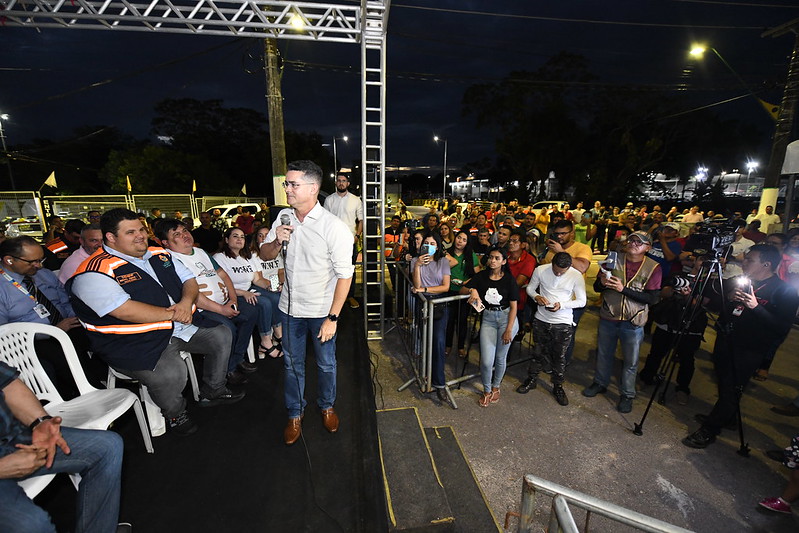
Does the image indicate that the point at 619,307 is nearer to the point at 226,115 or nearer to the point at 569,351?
the point at 569,351

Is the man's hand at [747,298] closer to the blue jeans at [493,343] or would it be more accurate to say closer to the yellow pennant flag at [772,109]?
the blue jeans at [493,343]

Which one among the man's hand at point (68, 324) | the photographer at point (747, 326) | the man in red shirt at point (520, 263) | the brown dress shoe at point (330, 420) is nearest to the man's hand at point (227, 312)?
the man's hand at point (68, 324)

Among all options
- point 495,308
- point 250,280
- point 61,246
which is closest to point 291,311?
point 250,280

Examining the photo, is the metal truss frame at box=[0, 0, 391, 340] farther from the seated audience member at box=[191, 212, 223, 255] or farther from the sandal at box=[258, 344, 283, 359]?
the seated audience member at box=[191, 212, 223, 255]

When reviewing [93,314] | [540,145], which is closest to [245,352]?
[93,314]

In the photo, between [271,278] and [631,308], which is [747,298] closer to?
[631,308]

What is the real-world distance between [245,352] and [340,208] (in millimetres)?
2763

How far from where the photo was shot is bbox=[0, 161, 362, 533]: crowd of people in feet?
6.23

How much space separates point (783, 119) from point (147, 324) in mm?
17115

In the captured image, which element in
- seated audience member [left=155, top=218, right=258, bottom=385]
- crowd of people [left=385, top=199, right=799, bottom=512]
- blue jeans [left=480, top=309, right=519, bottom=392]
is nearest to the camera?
crowd of people [left=385, top=199, right=799, bottom=512]

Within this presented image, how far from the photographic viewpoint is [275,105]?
9805mm

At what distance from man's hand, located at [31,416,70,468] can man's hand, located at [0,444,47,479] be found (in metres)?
0.03

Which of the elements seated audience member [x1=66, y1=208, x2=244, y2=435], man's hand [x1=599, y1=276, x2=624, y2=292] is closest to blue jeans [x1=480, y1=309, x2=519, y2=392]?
man's hand [x1=599, y1=276, x2=624, y2=292]

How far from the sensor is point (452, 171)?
14525 cm
